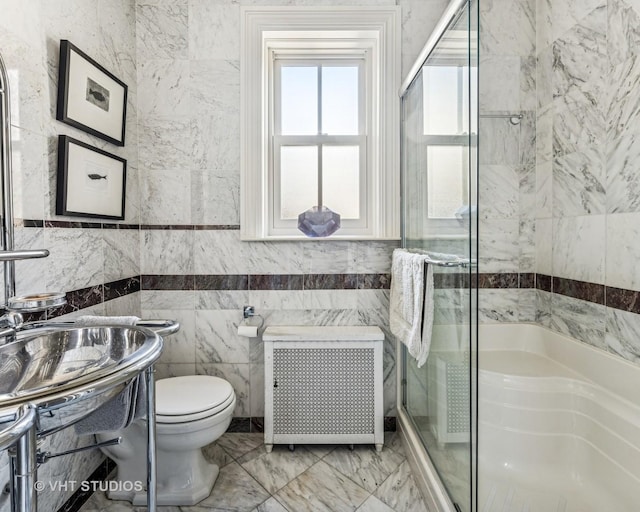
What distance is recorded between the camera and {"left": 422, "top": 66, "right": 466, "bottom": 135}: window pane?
1.18 metres

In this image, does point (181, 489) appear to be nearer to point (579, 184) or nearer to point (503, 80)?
point (579, 184)

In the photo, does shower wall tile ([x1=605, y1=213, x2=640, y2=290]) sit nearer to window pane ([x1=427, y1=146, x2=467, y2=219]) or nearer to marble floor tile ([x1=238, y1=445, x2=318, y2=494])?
window pane ([x1=427, y1=146, x2=467, y2=219])

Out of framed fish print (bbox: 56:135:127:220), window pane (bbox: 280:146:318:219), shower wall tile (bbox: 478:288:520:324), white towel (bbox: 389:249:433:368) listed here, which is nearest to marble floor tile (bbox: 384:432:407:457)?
white towel (bbox: 389:249:433:368)

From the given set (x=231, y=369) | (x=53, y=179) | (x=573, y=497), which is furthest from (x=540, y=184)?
(x=53, y=179)

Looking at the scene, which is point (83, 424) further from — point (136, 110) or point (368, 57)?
point (368, 57)

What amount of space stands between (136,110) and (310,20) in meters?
1.07

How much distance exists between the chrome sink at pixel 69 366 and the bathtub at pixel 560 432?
1236 mm

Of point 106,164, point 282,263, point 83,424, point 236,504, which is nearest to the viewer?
point 83,424

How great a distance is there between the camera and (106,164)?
5.49ft

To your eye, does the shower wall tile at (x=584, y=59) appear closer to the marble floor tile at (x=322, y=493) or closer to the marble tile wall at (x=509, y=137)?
the marble tile wall at (x=509, y=137)

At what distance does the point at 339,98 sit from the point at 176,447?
2.00 m

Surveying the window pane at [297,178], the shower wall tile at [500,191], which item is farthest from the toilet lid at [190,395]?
the shower wall tile at [500,191]

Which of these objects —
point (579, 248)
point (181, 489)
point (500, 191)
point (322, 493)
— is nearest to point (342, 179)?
point (500, 191)

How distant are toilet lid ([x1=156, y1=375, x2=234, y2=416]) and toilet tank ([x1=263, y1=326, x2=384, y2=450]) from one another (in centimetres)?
29
